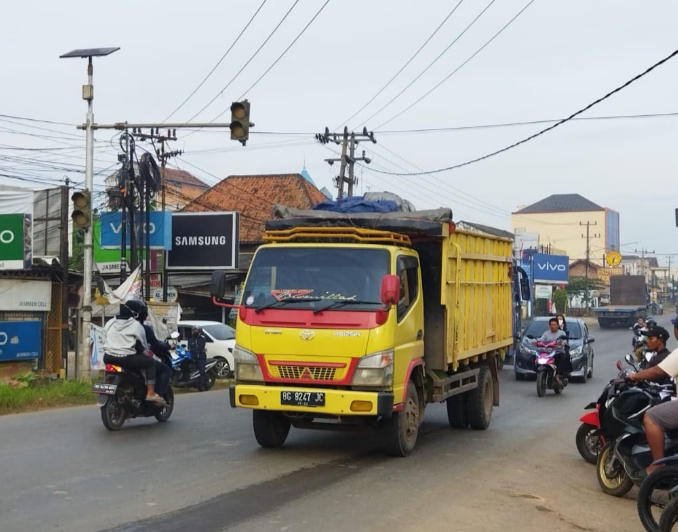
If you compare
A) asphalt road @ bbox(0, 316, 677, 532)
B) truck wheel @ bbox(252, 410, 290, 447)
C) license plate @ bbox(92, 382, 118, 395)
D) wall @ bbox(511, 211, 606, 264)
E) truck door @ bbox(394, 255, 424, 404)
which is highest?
wall @ bbox(511, 211, 606, 264)

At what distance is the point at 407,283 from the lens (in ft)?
32.3

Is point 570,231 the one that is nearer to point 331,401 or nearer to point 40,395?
point 40,395

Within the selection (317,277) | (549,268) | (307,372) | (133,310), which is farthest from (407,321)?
(549,268)

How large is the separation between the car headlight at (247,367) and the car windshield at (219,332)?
46.6 feet

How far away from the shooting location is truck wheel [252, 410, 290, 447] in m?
9.84

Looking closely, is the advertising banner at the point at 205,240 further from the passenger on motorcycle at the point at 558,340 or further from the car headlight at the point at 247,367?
the car headlight at the point at 247,367

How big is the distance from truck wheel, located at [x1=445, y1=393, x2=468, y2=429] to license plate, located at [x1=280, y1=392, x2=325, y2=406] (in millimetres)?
3917

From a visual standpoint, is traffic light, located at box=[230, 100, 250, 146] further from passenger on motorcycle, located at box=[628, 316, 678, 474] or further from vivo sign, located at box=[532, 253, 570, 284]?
vivo sign, located at box=[532, 253, 570, 284]

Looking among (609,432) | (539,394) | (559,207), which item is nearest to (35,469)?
(609,432)

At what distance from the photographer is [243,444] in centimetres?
1033

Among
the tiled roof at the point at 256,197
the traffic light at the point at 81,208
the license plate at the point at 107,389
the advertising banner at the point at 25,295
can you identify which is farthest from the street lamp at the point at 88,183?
the tiled roof at the point at 256,197

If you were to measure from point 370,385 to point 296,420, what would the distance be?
1.24 meters

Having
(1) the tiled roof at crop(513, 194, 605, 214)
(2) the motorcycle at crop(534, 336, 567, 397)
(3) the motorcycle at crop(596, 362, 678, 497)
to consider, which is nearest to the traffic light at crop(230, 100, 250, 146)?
(2) the motorcycle at crop(534, 336, 567, 397)

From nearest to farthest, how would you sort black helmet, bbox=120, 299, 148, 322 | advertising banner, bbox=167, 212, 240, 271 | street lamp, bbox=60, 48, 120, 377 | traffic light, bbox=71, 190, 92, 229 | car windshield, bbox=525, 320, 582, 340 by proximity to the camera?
1. black helmet, bbox=120, 299, 148, 322
2. traffic light, bbox=71, 190, 92, 229
3. street lamp, bbox=60, 48, 120, 377
4. car windshield, bbox=525, 320, 582, 340
5. advertising banner, bbox=167, 212, 240, 271
